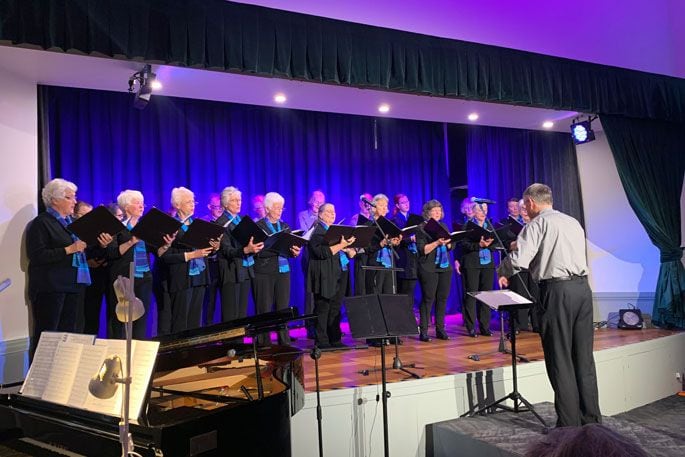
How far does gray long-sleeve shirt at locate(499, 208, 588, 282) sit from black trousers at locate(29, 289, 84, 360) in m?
3.34

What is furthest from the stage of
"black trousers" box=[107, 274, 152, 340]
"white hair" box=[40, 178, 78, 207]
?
"white hair" box=[40, 178, 78, 207]

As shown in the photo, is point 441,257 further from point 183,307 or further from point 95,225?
point 95,225

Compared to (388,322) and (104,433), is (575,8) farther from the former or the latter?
(104,433)

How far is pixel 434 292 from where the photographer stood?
623cm

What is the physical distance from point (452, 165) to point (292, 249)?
4428 millimetres

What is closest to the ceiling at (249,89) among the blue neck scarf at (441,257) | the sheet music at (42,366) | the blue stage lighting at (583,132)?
the blue stage lighting at (583,132)

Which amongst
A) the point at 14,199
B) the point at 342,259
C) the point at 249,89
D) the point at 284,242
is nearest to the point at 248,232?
the point at 284,242

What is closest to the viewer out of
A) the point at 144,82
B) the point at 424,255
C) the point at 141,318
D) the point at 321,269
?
the point at 141,318

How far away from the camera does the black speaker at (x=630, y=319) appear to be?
6664 millimetres

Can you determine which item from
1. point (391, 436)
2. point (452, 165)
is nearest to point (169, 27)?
point (391, 436)

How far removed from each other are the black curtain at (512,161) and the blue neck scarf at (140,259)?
5314 millimetres

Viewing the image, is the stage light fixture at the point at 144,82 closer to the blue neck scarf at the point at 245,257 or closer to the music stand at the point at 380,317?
the blue neck scarf at the point at 245,257

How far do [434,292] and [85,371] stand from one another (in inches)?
178

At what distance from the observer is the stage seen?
3807mm
